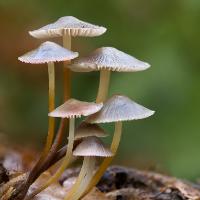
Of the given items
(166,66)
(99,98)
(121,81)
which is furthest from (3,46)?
(99,98)

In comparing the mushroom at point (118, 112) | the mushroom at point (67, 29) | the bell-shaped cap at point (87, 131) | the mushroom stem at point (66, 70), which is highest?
the mushroom at point (67, 29)

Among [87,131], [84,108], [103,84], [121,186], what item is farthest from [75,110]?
[121,186]

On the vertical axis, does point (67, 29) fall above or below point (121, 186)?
above

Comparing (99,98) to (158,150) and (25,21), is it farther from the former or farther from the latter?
(25,21)

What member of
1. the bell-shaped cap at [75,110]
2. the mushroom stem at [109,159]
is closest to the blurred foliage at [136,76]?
the mushroom stem at [109,159]

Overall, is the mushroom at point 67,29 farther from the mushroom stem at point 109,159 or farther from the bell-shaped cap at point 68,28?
the mushroom stem at point 109,159

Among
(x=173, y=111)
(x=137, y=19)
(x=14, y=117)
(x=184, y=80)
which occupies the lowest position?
(x=14, y=117)

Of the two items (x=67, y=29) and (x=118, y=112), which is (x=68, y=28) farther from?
(x=118, y=112)

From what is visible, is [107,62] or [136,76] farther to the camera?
[136,76]
